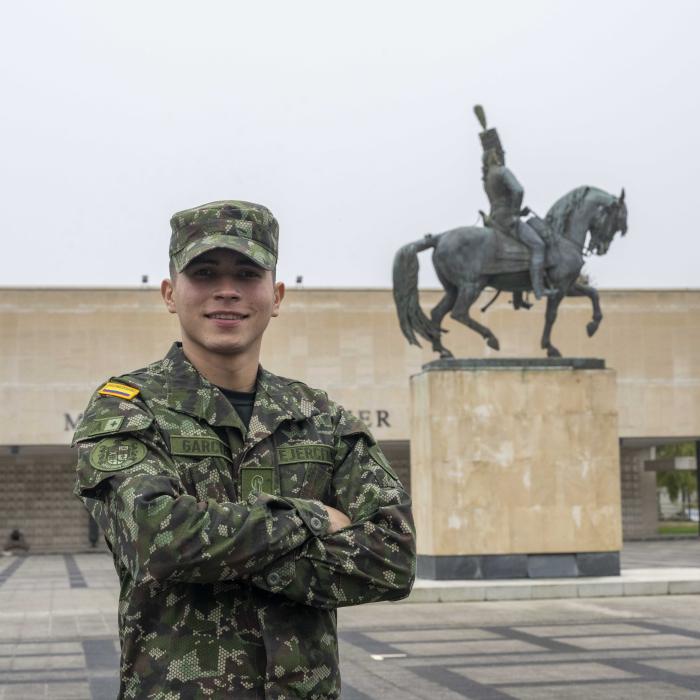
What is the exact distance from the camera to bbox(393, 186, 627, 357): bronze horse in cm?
1831

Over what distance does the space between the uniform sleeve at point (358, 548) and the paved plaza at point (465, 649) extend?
6110 millimetres

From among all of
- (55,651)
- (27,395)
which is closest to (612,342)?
(27,395)

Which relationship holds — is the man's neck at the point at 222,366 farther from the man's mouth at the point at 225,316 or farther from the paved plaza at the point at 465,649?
the paved plaza at the point at 465,649

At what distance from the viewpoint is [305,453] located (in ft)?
9.46

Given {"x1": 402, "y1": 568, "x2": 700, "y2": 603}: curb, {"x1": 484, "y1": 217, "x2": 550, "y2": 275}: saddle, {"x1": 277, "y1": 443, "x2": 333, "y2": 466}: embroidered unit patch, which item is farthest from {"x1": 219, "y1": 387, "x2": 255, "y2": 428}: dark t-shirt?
{"x1": 484, "y1": 217, "x2": 550, "y2": 275}: saddle

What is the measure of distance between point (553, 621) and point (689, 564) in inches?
429

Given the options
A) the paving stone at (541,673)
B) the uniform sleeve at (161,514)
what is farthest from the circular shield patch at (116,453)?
the paving stone at (541,673)

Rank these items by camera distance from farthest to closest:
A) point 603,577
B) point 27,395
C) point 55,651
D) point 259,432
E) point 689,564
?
point 27,395, point 689,564, point 603,577, point 55,651, point 259,432

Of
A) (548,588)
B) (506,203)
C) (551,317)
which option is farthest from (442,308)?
(548,588)

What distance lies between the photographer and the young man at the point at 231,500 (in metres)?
2.63

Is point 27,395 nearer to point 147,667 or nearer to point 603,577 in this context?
point 603,577

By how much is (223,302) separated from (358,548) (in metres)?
0.59

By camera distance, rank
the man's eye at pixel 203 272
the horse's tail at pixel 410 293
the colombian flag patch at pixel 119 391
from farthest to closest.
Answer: the horse's tail at pixel 410 293 → the man's eye at pixel 203 272 → the colombian flag patch at pixel 119 391

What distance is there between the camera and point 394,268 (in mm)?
18938
